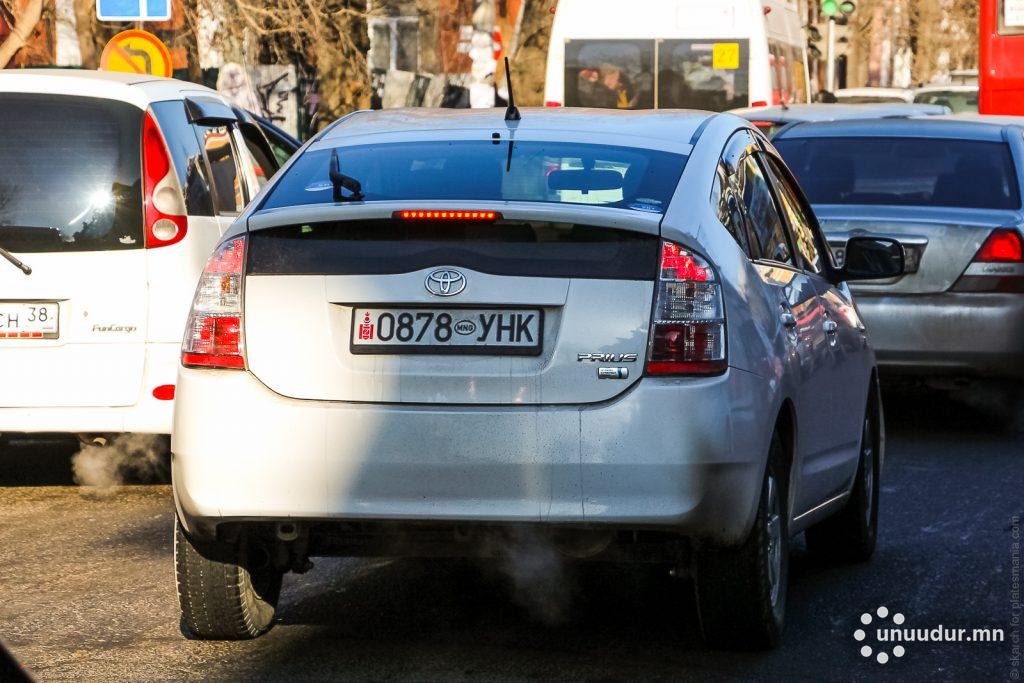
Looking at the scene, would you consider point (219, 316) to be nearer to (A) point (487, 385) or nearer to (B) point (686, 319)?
(A) point (487, 385)

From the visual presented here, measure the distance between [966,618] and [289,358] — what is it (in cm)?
226

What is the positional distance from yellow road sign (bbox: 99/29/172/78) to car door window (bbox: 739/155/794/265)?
Answer: 9939 millimetres

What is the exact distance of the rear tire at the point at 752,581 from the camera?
Result: 17.3 ft

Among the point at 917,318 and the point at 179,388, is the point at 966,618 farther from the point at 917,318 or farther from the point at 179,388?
the point at 917,318

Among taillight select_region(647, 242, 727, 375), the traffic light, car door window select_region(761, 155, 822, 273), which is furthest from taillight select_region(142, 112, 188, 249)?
the traffic light

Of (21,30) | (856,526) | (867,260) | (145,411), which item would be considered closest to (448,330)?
(867,260)

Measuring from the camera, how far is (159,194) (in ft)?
26.7

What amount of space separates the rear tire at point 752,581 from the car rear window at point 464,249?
72 cm

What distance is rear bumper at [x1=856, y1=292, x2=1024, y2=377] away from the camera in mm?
10242

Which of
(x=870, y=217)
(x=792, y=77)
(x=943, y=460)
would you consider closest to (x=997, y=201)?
(x=870, y=217)

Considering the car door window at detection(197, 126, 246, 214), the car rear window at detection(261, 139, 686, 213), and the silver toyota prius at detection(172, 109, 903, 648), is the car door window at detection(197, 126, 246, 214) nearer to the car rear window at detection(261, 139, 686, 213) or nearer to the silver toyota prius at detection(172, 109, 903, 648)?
the car rear window at detection(261, 139, 686, 213)

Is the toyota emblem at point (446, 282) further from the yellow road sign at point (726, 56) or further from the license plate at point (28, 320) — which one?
the yellow road sign at point (726, 56)

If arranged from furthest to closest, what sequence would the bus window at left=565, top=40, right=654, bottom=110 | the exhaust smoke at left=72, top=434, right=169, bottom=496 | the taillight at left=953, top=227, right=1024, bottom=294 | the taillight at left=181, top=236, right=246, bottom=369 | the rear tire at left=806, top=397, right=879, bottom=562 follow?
the bus window at left=565, top=40, right=654, bottom=110 < the taillight at left=953, top=227, right=1024, bottom=294 < the exhaust smoke at left=72, top=434, right=169, bottom=496 < the rear tire at left=806, top=397, right=879, bottom=562 < the taillight at left=181, top=236, right=246, bottom=369

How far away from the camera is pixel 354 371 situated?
509cm
